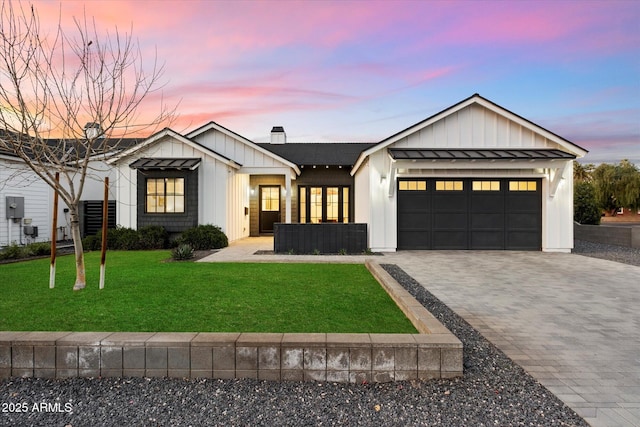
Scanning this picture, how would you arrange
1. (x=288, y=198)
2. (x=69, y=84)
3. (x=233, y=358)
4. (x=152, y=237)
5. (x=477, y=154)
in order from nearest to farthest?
(x=233, y=358) → (x=69, y=84) → (x=477, y=154) → (x=152, y=237) → (x=288, y=198)

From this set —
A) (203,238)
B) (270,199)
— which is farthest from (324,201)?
(203,238)

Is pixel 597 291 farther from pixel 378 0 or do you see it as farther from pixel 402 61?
pixel 402 61

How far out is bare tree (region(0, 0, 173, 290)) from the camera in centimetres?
514

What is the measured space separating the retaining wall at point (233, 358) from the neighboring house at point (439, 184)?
28.4 feet

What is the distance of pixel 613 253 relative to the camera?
11664 mm

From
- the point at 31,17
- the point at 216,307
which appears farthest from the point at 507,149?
the point at 31,17

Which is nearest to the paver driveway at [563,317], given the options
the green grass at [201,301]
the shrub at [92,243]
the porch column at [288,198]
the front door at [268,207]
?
the green grass at [201,301]

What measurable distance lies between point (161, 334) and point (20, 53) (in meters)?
5.32

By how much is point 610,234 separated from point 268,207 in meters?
16.0

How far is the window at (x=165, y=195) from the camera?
12930mm

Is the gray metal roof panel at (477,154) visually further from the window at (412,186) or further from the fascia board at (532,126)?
the window at (412,186)

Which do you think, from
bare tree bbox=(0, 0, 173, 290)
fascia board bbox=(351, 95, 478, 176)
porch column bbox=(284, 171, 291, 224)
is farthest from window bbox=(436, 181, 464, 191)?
bare tree bbox=(0, 0, 173, 290)

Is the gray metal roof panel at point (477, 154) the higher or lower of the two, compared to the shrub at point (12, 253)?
higher

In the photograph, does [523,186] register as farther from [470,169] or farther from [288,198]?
[288,198]
